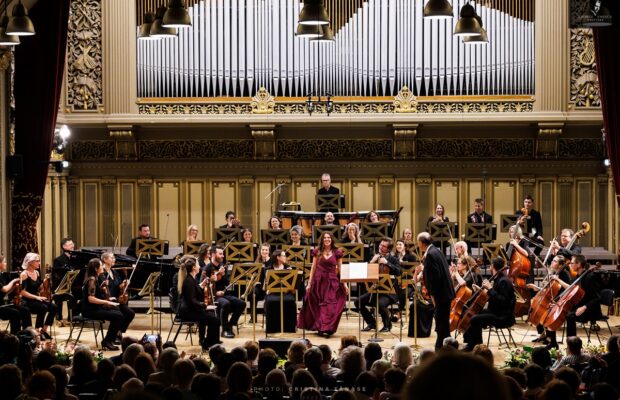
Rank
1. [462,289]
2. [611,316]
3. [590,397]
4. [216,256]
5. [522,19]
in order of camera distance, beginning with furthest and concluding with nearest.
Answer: [522,19]
[611,316]
[216,256]
[462,289]
[590,397]

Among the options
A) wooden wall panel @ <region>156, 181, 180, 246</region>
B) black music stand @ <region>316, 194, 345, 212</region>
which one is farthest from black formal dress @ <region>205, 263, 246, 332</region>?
wooden wall panel @ <region>156, 181, 180, 246</region>

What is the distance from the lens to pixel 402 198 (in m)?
16.9

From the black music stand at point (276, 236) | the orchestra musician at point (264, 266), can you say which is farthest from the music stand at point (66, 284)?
the black music stand at point (276, 236)

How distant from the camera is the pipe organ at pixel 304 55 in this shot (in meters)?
16.6

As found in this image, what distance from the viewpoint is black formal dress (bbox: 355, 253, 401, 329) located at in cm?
1283

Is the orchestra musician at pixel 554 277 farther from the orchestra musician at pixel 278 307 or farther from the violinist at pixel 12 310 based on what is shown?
the violinist at pixel 12 310

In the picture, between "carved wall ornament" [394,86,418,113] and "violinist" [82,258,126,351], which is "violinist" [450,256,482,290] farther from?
"carved wall ornament" [394,86,418,113]

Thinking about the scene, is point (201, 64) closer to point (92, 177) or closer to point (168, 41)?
point (168, 41)

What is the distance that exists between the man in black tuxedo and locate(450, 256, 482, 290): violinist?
0.67 metres

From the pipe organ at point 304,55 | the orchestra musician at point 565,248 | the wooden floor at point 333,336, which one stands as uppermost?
the pipe organ at point 304,55

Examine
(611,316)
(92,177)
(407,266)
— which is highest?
(92,177)

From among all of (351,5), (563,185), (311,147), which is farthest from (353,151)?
(563,185)

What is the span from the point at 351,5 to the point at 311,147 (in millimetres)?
2457

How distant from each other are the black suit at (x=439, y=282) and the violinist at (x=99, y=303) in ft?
11.9
